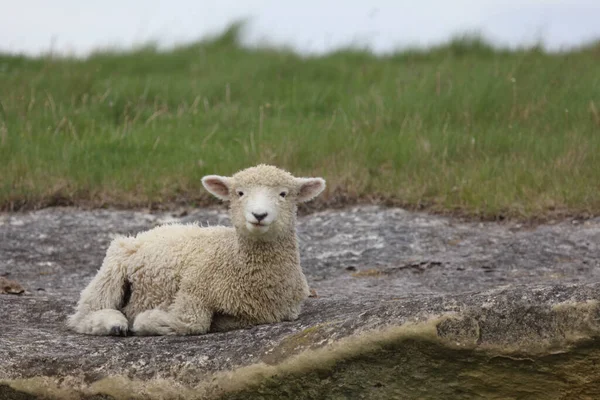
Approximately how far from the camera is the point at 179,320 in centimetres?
579

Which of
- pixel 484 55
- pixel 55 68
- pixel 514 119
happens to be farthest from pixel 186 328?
pixel 484 55

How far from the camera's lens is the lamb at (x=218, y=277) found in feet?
19.1

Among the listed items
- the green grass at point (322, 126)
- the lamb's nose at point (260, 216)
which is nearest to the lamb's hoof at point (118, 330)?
the lamb's nose at point (260, 216)

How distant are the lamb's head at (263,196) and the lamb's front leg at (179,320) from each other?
1.73ft

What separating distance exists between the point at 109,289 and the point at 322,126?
230 inches

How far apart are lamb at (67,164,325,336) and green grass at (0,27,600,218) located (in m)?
3.97

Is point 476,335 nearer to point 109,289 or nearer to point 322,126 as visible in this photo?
point 109,289

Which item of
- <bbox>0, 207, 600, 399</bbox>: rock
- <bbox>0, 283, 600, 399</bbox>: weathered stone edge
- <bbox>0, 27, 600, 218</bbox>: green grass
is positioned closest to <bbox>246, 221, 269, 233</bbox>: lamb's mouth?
<bbox>0, 207, 600, 399</bbox>: rock

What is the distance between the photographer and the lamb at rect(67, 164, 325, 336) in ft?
19.1

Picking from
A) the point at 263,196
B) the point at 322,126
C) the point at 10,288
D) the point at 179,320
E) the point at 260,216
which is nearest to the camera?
the point at 260,216

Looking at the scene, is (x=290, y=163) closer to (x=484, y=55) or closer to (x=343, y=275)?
(x=343, y=275)

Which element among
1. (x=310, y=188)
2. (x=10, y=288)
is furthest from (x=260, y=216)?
(x=10, y=288)

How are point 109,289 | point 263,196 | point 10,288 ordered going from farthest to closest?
1. point 10,288
2. point 109,289
3. point 263,196

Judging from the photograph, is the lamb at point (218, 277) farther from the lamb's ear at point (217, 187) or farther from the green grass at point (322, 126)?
the green grass at point (322, 126)
